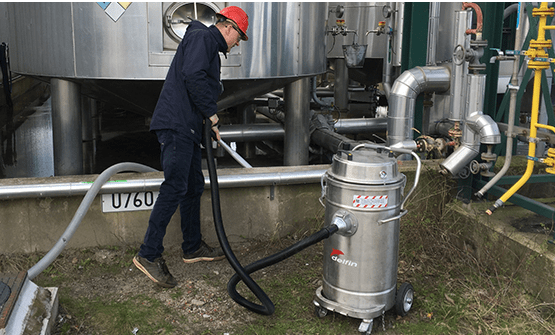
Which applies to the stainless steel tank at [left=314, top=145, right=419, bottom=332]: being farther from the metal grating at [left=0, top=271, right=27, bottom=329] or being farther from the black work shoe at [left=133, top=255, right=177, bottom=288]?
the metal grating at [left=0, top=271, right=27, bottom=329]

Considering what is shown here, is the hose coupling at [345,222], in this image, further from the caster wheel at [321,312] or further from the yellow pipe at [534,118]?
the yellow pipe at [534,118]

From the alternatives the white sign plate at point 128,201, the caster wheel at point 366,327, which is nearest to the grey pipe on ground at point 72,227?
the white sign plate at point 128,201

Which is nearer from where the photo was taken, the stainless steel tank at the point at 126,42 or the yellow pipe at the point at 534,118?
the yellow pipe at the point at 534,118

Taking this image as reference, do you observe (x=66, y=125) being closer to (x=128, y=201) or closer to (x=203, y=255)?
(x=128, y=201)

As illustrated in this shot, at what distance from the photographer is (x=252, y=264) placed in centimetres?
285

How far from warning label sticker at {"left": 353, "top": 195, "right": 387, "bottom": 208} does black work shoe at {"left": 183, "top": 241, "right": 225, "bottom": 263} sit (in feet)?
4.29

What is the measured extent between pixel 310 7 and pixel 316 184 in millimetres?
1825

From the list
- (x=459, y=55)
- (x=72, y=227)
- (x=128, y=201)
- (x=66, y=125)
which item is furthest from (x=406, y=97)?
(x=66, y=125)

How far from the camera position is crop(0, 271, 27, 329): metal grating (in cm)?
238

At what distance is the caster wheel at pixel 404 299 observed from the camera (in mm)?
2959

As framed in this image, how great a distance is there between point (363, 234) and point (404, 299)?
1.61ft

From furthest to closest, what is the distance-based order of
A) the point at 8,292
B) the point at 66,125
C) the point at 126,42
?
the point at 66,125
the point at 126,42
the point at 8,292

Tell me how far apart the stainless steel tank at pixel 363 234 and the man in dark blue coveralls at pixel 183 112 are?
88 centimetres

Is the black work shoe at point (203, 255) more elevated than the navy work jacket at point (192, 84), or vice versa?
the navy work jacket at point (192, 84)
